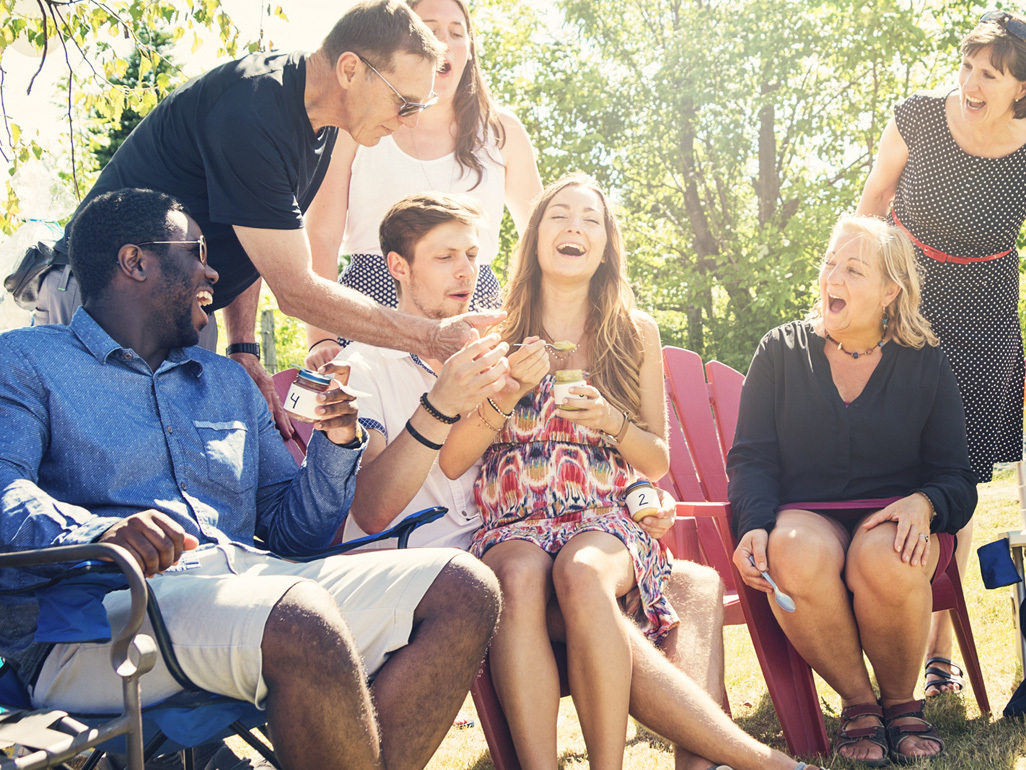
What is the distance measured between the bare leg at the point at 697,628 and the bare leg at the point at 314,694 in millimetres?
967

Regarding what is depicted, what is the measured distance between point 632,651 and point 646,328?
1.16 metres

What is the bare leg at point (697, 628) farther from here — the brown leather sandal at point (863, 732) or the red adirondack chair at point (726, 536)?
the brown leather sandal at point (863, 732)

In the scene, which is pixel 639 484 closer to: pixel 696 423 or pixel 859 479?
pixel 859 479

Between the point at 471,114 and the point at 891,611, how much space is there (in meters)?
2.30

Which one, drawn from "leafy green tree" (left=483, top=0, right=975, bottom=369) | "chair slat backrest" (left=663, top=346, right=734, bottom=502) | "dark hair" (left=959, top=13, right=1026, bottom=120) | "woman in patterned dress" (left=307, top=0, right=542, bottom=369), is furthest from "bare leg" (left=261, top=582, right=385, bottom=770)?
"leafy green tree" (left=483, top=0, right=975, bottom=369)

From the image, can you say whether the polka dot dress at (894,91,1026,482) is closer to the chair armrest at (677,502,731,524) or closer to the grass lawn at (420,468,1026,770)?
the grass lawn at (420,468,1026,770)

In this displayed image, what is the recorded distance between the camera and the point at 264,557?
2.27m

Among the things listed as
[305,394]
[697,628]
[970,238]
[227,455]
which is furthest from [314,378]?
[970,238]

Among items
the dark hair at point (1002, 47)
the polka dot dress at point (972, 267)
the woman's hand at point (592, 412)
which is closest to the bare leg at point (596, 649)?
the woman's hand at point (592, 412)

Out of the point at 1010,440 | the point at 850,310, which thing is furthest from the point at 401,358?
the point at 1010,440

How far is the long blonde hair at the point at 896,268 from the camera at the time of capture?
317 cm

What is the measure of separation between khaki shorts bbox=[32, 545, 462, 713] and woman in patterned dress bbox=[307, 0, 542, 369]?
148 centimetres

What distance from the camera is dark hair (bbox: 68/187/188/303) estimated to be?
2162 millimetres

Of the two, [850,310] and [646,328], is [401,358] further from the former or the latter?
[850,310]
